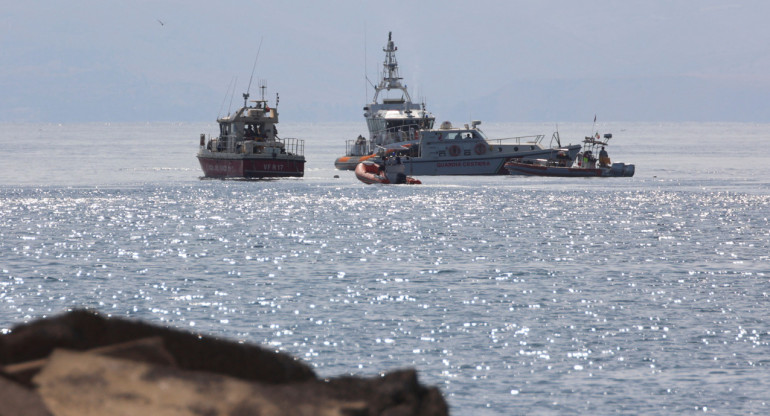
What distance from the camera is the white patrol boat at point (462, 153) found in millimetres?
81812

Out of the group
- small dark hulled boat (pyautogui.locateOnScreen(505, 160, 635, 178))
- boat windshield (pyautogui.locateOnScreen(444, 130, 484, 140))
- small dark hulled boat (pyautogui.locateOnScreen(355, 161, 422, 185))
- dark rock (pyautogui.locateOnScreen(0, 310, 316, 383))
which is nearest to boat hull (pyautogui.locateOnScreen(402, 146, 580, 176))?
small dark hulled boat (pyautogui.locateOnScreen(505, 160, 635, 178))

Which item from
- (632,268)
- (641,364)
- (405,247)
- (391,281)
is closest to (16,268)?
(391,281)

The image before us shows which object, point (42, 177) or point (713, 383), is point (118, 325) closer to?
point (713, 383)

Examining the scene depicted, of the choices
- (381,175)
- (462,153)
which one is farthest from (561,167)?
(381,175)

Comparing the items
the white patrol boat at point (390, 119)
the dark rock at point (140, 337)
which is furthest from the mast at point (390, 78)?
the dark rock at point (140, 337)

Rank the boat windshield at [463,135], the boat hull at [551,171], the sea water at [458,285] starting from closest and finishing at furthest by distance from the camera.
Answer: the sea water at [458,285] → the boat windshield at [463,135] → the boat hull at [551,171]

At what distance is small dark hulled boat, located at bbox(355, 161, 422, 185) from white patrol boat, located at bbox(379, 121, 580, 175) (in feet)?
7.89

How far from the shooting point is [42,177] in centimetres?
9488

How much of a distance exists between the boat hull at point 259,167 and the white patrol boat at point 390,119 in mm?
14740

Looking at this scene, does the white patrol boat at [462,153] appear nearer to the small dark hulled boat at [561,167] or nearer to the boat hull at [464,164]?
the boat hull at [464,164]

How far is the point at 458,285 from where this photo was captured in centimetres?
2722

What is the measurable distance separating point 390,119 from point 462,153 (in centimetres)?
1255

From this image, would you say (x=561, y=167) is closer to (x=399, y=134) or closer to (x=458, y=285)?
(x=399, y=134)

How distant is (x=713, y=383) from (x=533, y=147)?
7017 centimetres
